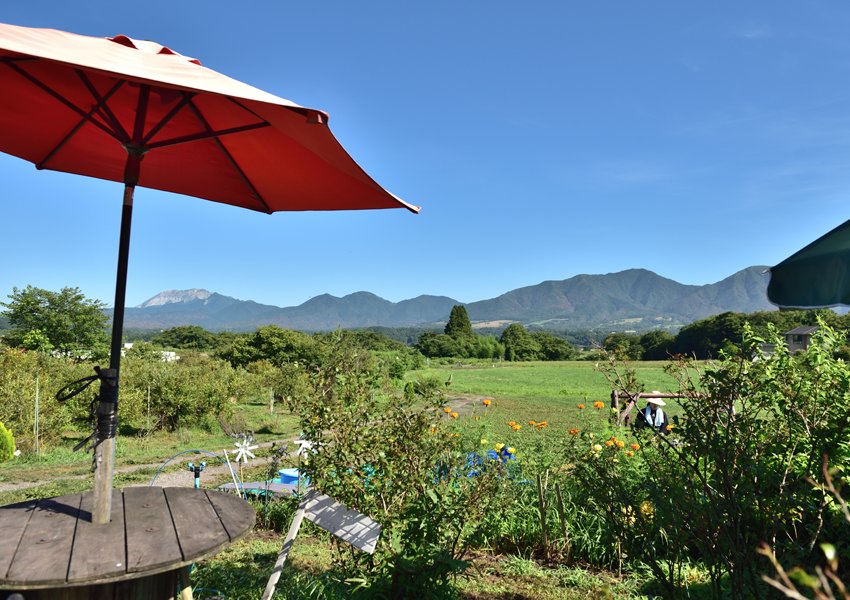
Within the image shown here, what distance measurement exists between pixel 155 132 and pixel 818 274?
3.36 meters

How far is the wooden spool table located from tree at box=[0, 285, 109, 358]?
29.8 metres

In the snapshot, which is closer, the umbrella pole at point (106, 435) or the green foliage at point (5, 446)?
the umbrella pole at point (106, 435)

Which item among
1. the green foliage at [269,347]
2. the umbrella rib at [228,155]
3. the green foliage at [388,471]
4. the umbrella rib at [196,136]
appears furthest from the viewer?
the green foliage at [269,347]

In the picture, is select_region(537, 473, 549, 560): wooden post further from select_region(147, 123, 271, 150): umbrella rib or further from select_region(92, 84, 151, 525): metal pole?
select_region(147, 123, 271, 150): umbrella rib

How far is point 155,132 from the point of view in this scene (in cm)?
229

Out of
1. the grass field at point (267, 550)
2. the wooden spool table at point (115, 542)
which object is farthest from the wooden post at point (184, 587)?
the grass field at point (267, 550)

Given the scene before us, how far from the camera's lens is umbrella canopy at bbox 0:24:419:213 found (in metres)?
1.67

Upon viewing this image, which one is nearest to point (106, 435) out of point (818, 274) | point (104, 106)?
point (104, 106)

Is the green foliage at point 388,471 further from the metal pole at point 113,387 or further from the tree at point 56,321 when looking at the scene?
the tree at point 56,321

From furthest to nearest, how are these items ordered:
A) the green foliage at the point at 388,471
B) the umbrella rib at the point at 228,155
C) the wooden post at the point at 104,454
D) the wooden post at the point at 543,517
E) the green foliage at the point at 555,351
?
the green foliage at the point at 555,351
the wooden post at the point at 543,517
the umbrella rib at the point at 228,155
the green foliage at the point at 388,471
the wooden post at the point at 104,454

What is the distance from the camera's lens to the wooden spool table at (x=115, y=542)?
5.60ft

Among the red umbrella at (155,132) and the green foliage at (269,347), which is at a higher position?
the red umbrella at (155,132)

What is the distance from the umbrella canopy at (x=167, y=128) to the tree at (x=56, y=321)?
28.9 m

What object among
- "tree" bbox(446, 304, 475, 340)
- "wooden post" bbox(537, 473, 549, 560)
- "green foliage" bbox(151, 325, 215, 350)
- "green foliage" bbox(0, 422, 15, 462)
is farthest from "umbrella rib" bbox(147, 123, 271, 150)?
"tree" bbox(446, 304, 475, 340)
